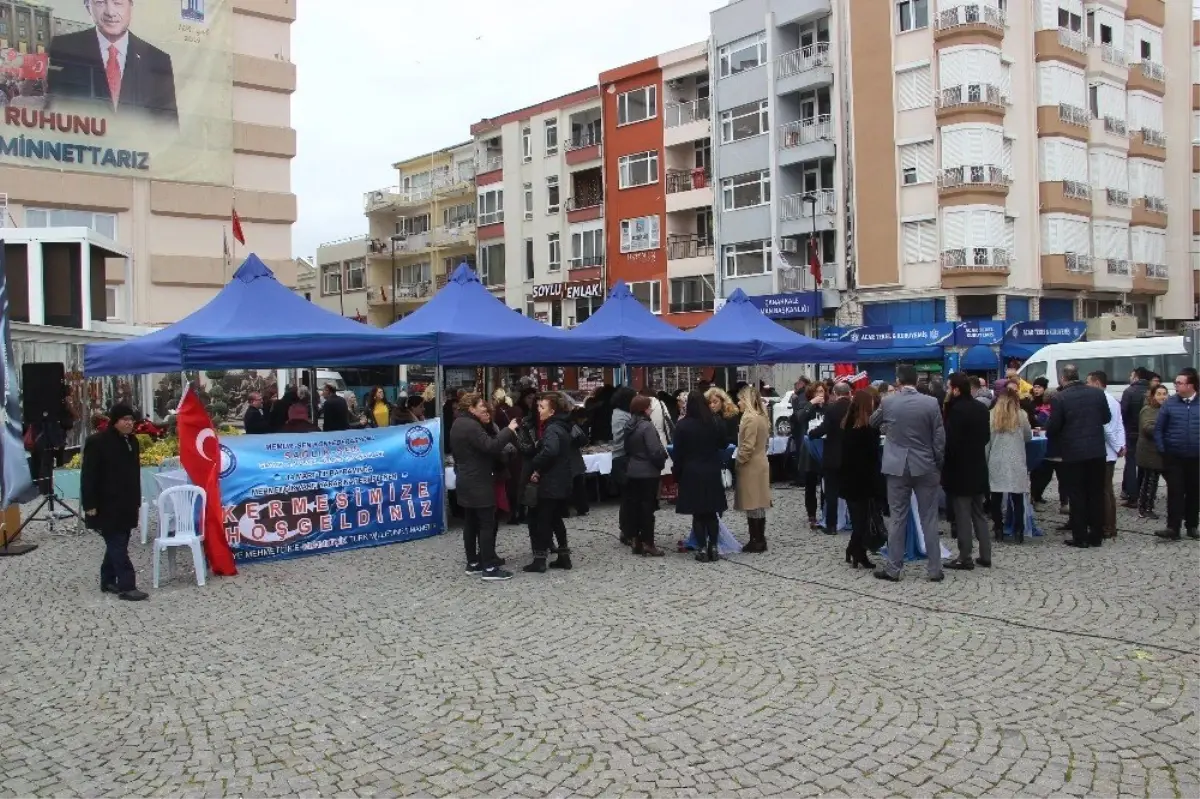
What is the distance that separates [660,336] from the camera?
1572cm

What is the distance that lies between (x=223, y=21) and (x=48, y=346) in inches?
950

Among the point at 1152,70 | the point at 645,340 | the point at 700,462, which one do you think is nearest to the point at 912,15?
the point at 1152,70

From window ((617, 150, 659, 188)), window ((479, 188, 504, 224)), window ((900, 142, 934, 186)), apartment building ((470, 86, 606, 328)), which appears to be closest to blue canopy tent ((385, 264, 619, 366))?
window ((900, 142, 934, 186))

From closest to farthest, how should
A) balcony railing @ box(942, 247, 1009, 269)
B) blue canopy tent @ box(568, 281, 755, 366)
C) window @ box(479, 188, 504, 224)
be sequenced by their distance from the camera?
blue canopy tent @ box(568, 281, 755, 366) → balcony railing @ box(942, 247, 1009, 269) → window @ box(479, 188, 504, 224)

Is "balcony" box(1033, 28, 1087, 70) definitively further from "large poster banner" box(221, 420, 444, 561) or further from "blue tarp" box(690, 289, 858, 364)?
"large poster banner" box(221, 420, 444, 561)

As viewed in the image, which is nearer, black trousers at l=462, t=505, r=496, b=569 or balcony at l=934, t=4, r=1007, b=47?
black trousers at l=462, t=505, r=496, b=569

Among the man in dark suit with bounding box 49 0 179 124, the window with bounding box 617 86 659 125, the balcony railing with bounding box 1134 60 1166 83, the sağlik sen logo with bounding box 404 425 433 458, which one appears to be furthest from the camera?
the window with bounding box 617 86 659 125

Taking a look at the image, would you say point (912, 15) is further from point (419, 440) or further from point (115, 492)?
point (115, 492)

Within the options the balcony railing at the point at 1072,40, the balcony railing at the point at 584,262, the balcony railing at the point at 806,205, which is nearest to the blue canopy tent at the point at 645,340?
the balcony railing at the point at 806,205

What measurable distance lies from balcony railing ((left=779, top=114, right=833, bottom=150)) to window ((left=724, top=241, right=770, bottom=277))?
4077 millimetres

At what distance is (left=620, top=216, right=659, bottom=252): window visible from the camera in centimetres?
4697

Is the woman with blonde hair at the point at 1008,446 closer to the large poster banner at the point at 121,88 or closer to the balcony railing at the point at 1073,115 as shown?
the balcony railing at the point at 1073,115

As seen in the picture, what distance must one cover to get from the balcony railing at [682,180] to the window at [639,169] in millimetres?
902

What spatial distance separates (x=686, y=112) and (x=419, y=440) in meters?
36.4
